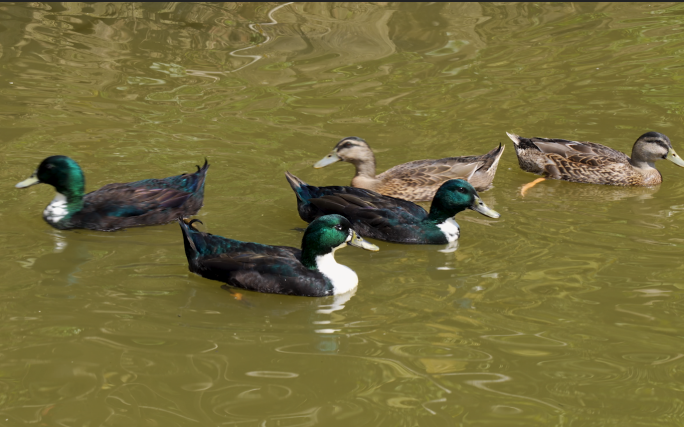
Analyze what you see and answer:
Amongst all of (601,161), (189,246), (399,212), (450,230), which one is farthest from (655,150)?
(189,246)

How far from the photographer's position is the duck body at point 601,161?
10.5 meters

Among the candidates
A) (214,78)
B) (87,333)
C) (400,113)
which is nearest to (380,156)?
(400,113)

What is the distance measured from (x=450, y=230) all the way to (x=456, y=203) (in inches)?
11.8

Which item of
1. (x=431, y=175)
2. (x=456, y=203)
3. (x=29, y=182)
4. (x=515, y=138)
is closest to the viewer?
(x=456, y=203)

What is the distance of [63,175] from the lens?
8.87m

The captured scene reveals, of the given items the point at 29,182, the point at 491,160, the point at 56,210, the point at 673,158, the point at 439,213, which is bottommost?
the point at 56,210

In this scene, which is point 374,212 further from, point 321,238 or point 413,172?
point 321,238

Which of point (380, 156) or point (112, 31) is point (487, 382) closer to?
point (380, 156)

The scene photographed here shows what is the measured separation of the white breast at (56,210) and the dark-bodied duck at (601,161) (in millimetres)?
5210

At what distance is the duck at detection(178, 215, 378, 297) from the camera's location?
24.0ft

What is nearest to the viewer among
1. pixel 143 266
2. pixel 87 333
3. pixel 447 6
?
pixel 87 333

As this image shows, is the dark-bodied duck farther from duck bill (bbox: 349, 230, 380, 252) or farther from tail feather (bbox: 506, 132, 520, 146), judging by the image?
duck bill (bbox: 349, 230, 380, 252)

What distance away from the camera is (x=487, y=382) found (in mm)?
5871

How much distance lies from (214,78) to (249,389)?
8.11 m
